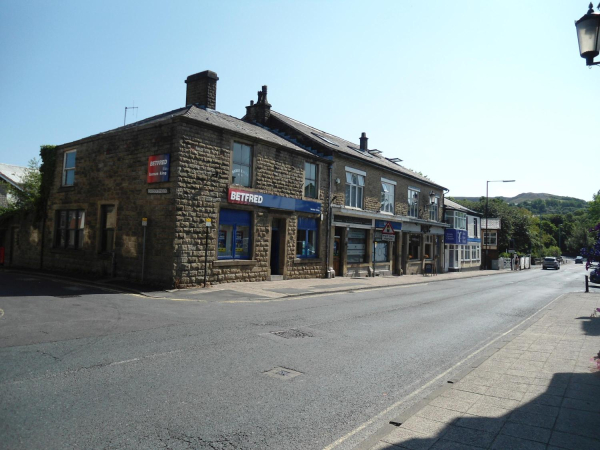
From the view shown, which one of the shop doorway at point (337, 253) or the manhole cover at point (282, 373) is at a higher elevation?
the shop doorway at point (337, 253)

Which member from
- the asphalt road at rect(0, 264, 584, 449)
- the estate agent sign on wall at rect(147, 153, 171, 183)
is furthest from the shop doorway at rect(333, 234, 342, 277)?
the asphalt road at rect(0, 264, 584, 449)

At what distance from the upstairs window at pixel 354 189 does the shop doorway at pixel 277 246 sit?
593 centimetres

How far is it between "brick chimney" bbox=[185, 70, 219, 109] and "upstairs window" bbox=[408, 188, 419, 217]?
17319 mm

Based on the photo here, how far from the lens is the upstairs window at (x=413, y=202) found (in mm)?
30734

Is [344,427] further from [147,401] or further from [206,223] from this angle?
[206,223]

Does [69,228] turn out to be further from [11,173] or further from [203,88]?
[11,173]

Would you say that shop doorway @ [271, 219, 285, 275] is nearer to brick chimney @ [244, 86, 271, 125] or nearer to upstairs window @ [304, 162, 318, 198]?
upstairs window @ [304, 162, 318, 198]

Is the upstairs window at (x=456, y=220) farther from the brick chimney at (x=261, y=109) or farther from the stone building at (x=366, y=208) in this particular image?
the brick chimney at (x=261, y=109)

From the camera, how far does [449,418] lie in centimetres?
429

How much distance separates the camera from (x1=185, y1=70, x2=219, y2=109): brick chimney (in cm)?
1902

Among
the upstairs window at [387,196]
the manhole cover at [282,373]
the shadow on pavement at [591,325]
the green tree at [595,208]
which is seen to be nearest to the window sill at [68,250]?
the manhole cover at [282,373]

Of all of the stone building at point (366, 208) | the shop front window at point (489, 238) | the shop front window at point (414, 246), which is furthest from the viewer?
the shop front window at point (489, 238)

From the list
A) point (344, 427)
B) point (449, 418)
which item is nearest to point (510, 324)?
point (449, 418)

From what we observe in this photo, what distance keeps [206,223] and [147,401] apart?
1086 cm
